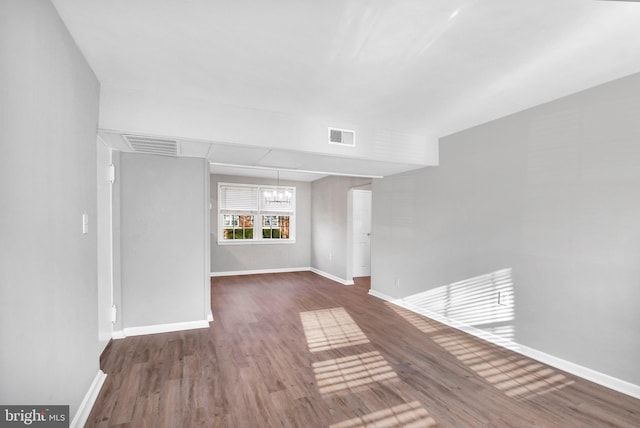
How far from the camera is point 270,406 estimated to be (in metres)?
2.26

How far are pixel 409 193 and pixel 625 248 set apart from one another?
264 centimetres

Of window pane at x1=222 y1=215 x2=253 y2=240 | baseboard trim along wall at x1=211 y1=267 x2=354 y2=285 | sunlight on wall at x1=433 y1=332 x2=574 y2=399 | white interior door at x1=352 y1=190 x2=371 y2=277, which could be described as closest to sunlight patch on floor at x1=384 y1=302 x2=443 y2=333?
sunlight on wall at x1=433 y1=332 x2=574 y2=399

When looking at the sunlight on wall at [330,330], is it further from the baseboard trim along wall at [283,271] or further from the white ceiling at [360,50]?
the white ceiling at [360,50]

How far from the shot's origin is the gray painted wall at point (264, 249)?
732cm

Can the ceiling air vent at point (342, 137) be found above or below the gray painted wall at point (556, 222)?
above

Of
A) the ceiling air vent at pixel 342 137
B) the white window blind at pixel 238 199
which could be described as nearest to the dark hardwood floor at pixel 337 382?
the ceiling air vent at pixel 342 137

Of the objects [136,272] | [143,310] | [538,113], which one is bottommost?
[143,310]

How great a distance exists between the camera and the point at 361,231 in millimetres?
6992

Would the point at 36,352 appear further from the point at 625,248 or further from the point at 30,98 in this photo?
the point at 625,248

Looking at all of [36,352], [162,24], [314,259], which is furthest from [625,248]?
[314,259]

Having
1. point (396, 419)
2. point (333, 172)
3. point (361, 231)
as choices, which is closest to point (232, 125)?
point (333, 172)

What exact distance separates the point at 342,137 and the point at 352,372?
8.25 ft

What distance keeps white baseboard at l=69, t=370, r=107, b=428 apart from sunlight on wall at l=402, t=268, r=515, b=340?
382 centimetres

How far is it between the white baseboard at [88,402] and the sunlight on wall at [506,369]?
3.11 metres
